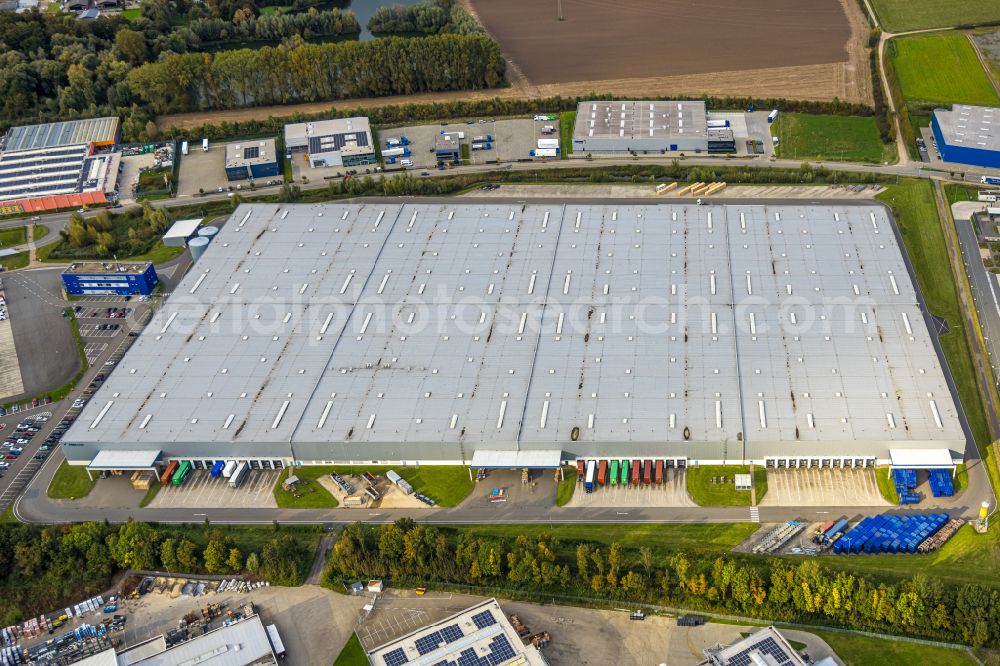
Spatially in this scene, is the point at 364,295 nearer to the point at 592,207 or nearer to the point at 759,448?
the point at 592,207

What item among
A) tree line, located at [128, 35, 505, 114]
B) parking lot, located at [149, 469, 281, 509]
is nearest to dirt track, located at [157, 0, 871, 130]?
tree line, located at [128, 35, 505, 114]

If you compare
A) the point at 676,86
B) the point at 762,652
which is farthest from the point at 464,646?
the point at 676,86

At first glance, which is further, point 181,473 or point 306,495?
point 181,473

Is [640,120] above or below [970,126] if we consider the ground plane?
above

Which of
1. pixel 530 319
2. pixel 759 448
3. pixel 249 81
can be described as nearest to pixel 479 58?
pixel 249 81

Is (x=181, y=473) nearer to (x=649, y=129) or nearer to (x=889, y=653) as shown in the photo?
(x=889, y=653)

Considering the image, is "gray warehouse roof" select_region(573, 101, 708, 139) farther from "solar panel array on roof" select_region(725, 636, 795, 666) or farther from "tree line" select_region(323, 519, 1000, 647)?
"solar panel array on roof" select_region(725, 636, 795, 666)
